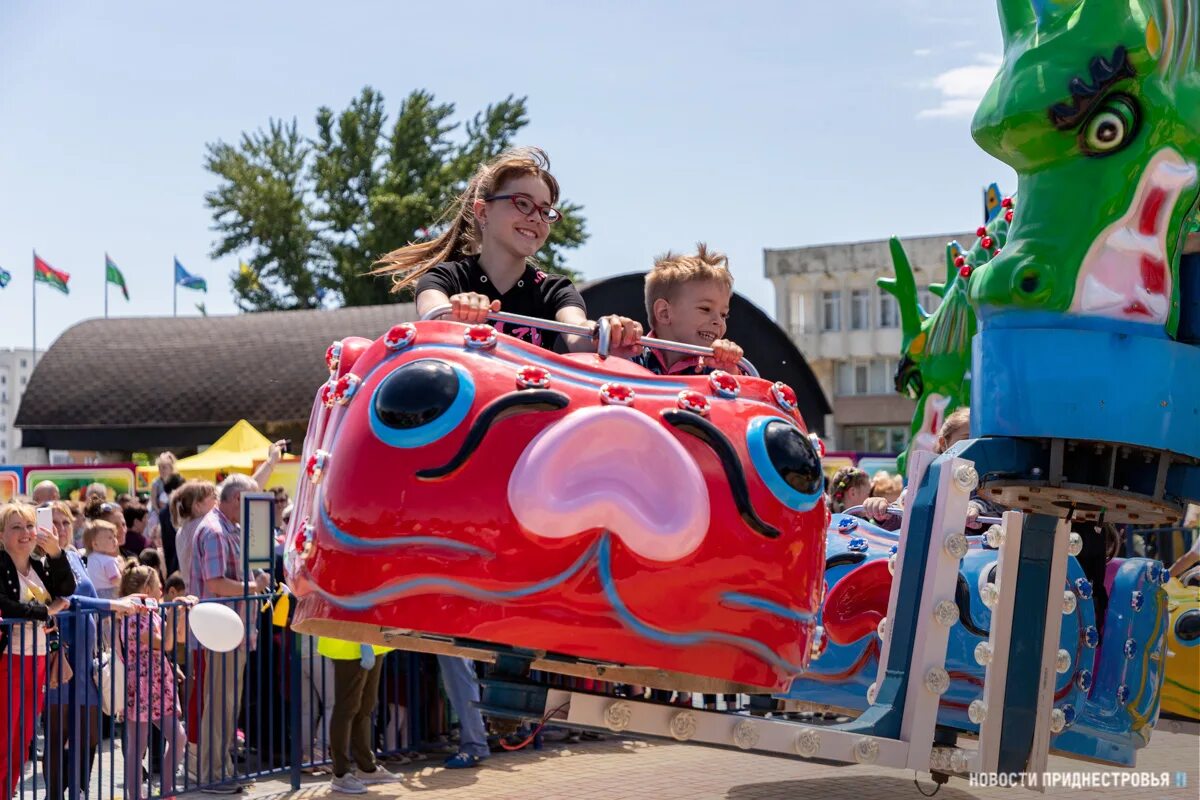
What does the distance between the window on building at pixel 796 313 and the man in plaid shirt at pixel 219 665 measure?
45.6 meters

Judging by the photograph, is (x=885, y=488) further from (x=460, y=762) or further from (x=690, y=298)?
(x=690, y=298)

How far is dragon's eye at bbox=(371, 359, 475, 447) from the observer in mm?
3719

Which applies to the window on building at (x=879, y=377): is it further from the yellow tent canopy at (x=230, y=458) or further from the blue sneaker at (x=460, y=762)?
the blue sneaker at (x=460, y=762)

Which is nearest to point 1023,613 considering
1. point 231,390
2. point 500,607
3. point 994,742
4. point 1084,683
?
point 994,742

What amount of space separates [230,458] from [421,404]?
15.1 meters

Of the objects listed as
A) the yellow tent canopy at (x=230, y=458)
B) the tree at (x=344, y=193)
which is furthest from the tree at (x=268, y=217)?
the yellow tent canopy at (x=230, y=458)

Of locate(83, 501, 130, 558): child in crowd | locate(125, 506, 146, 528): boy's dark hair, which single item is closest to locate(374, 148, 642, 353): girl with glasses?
locate(83, 501, 130, 558): child in crowd

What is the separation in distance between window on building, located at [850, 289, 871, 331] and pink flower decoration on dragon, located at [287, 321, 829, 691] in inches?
1928

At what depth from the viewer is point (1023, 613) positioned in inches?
198

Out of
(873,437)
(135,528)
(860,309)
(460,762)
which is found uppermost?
(860,309)

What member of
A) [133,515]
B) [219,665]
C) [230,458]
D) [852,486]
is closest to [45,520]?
[219,665]

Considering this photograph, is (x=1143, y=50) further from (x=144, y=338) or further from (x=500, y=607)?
(x=144, y=338)

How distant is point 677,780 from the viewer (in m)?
8.14

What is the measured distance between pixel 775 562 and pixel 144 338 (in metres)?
29.5
